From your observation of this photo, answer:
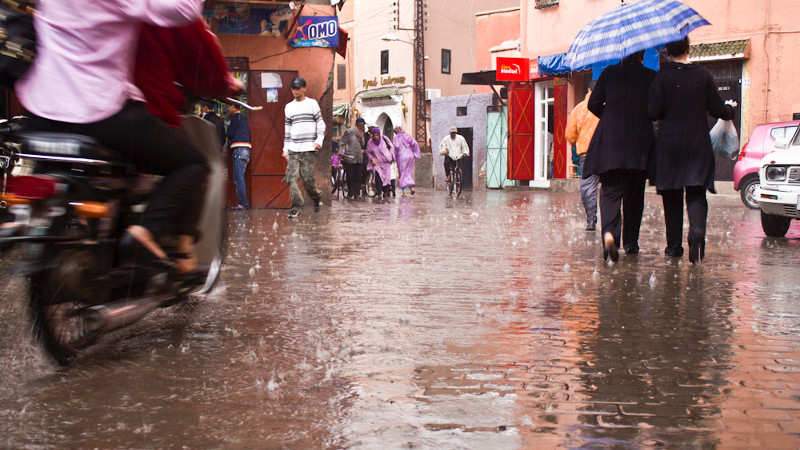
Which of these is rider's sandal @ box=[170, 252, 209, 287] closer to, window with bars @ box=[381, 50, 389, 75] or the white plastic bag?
the white plastic bag

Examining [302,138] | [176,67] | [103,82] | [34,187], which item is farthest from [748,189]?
[34,187]

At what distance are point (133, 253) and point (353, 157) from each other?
19.5 metres

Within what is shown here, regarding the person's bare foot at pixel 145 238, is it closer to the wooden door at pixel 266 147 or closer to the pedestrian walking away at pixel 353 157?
the wooden door at pixel 266 147

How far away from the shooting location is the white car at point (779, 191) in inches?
385

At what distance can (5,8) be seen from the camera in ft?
12.5

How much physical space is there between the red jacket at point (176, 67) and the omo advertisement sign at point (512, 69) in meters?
25.3

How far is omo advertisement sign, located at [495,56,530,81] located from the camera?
29172 millimetres

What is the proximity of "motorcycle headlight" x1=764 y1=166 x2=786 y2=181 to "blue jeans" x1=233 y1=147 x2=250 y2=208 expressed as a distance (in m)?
8.38

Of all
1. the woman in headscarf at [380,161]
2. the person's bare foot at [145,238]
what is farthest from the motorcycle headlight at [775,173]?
the woman in headscarf at [380,161]

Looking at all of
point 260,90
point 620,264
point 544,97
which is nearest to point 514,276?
point 620,264

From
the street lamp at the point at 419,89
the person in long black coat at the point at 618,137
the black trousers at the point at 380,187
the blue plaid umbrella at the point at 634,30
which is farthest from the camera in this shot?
the street lamp at the point at 419,89

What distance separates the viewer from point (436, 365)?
384 cm

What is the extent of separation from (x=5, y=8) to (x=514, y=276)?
4081 millimetres

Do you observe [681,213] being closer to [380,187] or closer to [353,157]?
[353,157]
